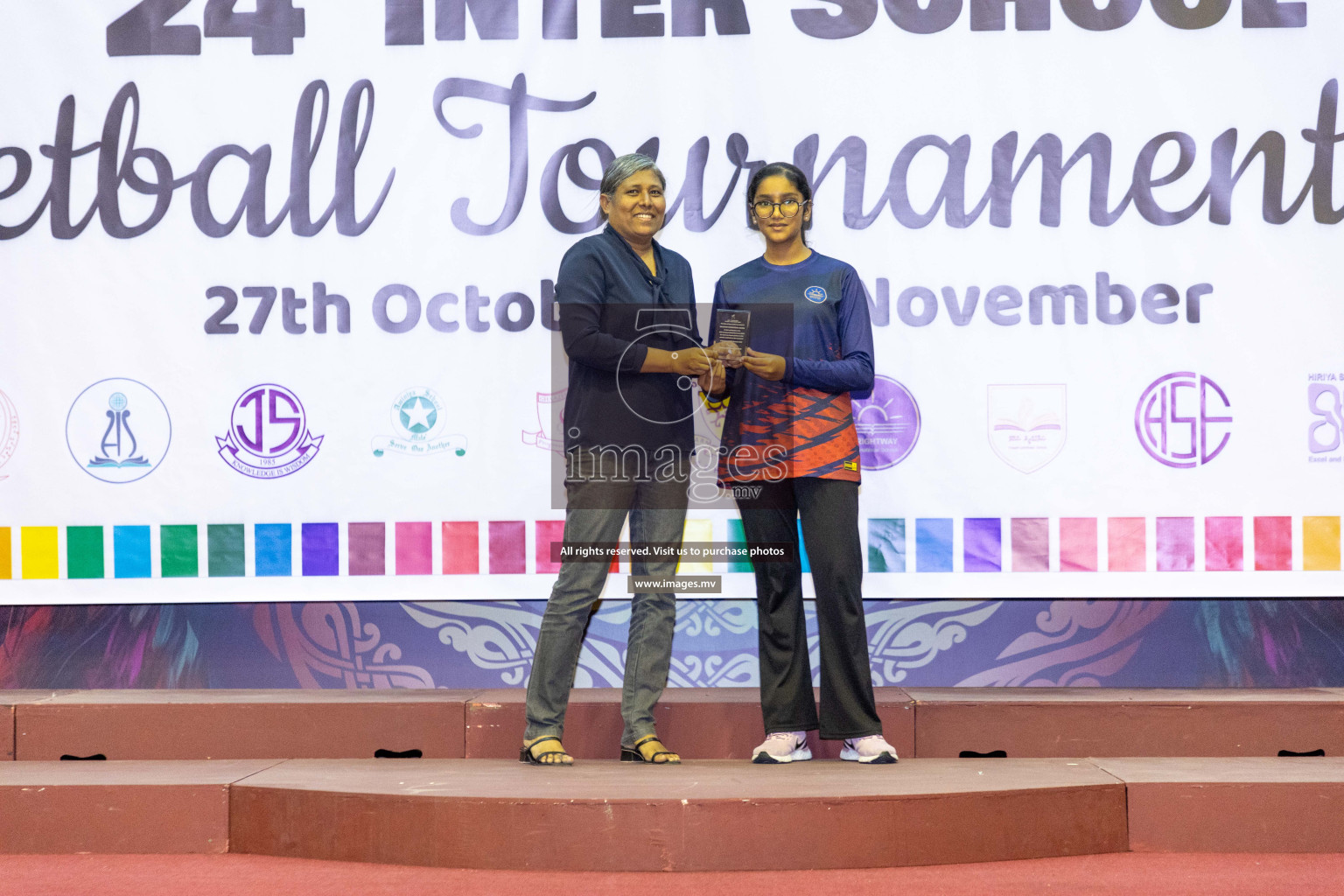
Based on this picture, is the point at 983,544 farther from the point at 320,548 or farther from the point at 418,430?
the point at 320,548

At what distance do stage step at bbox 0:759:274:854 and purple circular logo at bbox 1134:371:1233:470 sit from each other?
2.39 m

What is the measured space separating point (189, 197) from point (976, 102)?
2.12 meters

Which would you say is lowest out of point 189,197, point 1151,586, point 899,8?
point 1151,586

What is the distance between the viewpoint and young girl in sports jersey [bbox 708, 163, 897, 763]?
2.56 meters

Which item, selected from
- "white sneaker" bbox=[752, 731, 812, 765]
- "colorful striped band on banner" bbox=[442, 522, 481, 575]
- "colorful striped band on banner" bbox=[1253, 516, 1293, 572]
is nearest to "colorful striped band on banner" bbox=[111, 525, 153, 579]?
"colorful striped band on banner" bbox=[442, 522, 481, 575]

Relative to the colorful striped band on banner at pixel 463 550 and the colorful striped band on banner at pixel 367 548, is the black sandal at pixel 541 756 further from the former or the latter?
the colorful striped band on banner at pixel 367 548

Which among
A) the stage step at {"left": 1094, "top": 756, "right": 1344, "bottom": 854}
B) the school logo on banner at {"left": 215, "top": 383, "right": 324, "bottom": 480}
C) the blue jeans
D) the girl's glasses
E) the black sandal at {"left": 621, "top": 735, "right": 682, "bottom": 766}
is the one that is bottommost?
the stage step at {"left": 1094, "top": 756, "right": 1344, "bottom": 854}

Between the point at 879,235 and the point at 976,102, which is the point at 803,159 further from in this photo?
the point at 976,102

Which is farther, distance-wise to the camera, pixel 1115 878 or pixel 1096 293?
pixel 1096 293

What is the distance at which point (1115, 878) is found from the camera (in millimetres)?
2127

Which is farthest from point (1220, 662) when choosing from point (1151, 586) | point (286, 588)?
point (286, 588)

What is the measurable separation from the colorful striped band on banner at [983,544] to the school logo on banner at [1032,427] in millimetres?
170

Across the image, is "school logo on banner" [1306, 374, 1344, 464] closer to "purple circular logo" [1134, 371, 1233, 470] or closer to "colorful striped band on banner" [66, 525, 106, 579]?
"purple circular logo" [1134, 371, 1233, 470]

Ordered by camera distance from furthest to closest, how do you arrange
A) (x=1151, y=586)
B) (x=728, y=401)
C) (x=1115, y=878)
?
1. (x=1151, y=586)
2. (x=728, y=401)
3. (x=1115, y=878)
